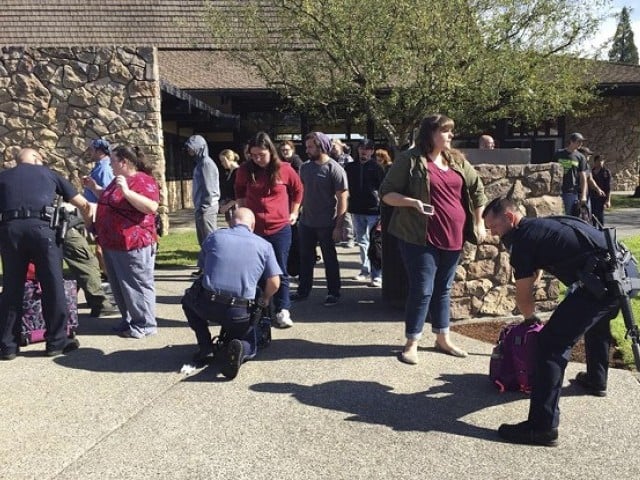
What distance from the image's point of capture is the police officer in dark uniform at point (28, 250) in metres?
4.99

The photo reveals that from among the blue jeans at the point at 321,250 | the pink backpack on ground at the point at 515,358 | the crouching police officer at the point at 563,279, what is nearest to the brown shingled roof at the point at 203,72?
the blue jeans at the point at 321,250

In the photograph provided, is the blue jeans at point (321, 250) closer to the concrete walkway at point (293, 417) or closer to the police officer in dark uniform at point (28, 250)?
the concrete walkway at point (293, 417)

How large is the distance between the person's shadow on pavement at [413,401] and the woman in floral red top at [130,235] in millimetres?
1720

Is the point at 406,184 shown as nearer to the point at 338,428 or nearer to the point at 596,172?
the point at 338,428

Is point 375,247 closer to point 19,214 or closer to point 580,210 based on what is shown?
point 580,210

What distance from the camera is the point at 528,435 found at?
353cm

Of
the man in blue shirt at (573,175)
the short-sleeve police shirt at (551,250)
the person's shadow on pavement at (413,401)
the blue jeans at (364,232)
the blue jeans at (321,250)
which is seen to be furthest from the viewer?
the man in blue shirt at (573,175)

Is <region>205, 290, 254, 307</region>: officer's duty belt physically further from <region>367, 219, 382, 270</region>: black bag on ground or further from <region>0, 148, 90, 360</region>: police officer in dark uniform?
<region>367, 219, 382, 270</region>: black bag on ground

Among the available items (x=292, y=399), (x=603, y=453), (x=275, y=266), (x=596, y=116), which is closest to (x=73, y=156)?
(x=275, y=266)

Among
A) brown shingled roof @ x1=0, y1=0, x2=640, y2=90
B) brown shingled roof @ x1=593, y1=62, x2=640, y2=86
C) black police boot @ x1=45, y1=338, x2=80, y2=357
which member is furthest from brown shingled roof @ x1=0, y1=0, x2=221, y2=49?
black police boot @ x1=45, y1=338, x2=80, y2=357

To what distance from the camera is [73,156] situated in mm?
12344

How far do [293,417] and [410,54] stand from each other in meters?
8.36

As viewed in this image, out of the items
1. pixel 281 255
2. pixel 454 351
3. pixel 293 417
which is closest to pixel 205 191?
pixel 281 255

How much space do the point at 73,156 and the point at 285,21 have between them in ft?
15.8
